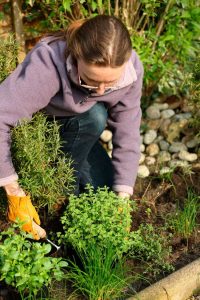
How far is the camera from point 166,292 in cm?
272

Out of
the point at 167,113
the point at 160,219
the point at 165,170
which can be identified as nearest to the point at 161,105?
the point at 167,113

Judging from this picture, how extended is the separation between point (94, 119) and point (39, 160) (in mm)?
509

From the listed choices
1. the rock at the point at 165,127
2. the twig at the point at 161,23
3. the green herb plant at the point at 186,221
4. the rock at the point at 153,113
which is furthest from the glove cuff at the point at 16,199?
the twig at the point at 161,23

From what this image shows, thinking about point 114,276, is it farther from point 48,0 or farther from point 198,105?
point 48,0

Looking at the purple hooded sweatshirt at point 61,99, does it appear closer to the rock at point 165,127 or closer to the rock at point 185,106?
the rock at point 165,127

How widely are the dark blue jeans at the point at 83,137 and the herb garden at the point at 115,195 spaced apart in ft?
0.29

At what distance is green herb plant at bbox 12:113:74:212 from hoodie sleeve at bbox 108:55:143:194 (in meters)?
0.35

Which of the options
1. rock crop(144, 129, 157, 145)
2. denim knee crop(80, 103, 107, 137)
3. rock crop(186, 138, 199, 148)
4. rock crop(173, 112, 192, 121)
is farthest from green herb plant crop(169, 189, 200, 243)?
rock crop(173, 112, 192, 121)

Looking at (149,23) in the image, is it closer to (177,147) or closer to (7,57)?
(177,147)

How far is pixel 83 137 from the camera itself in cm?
322

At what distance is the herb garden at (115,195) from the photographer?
104 inches

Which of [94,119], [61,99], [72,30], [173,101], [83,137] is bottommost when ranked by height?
[173,101]

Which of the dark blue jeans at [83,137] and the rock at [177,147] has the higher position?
the dark blue jeans at [83,137]

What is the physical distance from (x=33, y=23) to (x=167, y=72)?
3.42 feet
